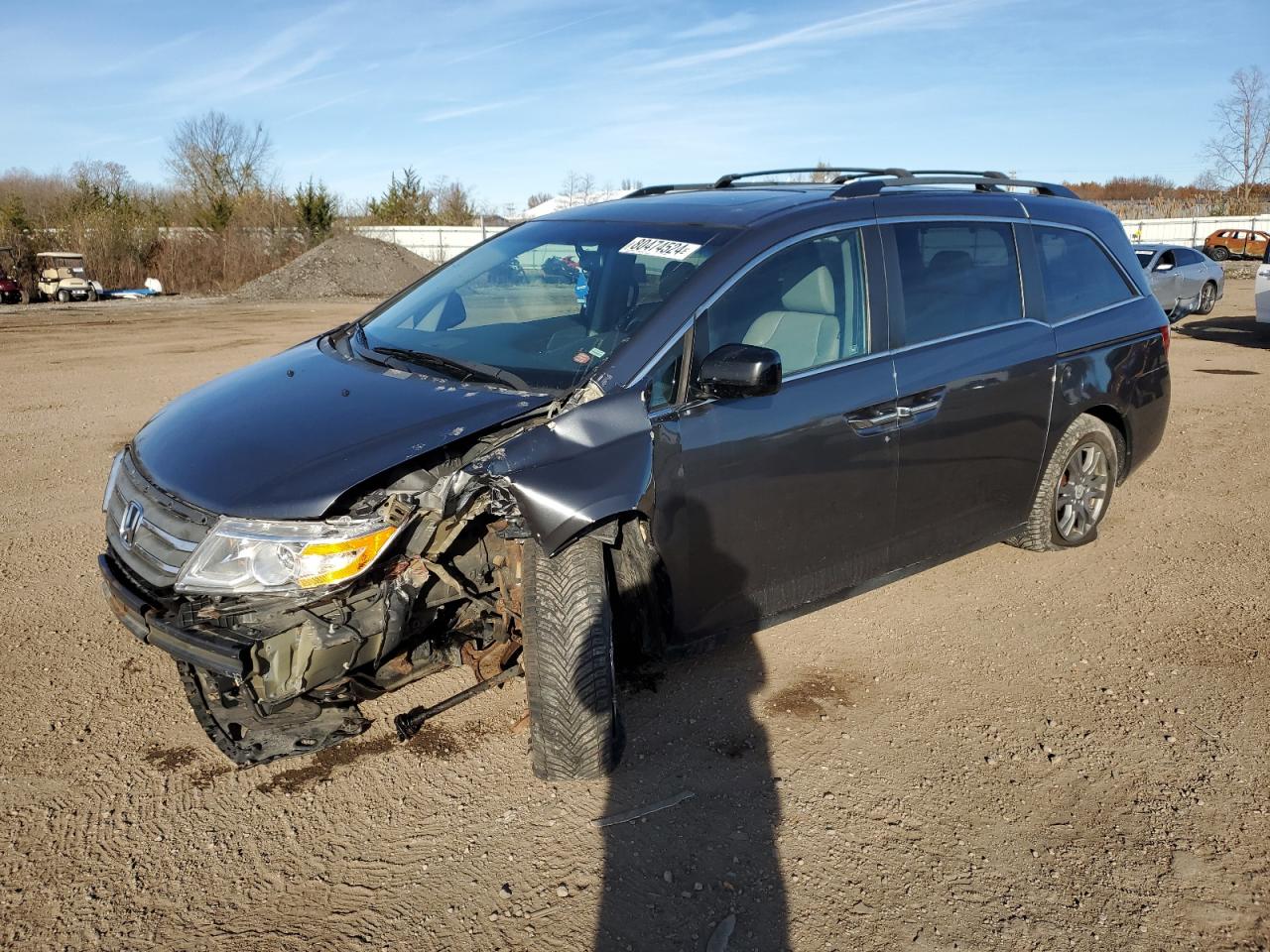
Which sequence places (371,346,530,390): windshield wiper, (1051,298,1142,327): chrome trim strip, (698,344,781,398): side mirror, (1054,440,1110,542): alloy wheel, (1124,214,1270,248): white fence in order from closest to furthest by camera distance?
1. (698,344,781,398): side mirror
2. (371,346,530,390): windshield wiper
3. (1051,298,1142,327): chrome trim strip
4. (1054,440,1110,542): alloy wheel
5. (1124,214,1270,248): white fence

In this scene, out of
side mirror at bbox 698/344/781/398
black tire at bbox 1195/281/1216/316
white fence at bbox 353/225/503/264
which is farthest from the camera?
white fence at bbox 353/225/503/264

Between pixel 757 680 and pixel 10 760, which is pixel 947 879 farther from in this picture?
pixel 10 760

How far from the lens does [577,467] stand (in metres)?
3.04

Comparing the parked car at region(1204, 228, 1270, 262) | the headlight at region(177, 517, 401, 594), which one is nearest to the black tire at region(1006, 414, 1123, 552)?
the headlight at region(177, 517, 401, 594)

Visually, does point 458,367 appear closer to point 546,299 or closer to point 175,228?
point 546,299

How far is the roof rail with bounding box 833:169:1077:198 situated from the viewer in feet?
13.5

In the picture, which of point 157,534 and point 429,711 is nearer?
point 157,534

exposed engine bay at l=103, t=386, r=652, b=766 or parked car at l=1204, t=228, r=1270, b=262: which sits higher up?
parked car at l=1204, t=228, r=1270, b=262

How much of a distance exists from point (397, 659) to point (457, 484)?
0.75 meters

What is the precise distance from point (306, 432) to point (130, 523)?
2.23 feet

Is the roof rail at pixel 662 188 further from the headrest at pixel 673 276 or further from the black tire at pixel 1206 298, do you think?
the black tire at pixel 1206 298

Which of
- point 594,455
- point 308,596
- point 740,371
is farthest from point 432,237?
point 308,596

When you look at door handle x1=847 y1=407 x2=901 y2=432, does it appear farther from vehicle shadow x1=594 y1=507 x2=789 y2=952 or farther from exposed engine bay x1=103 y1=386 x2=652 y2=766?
exposed engine bay x1=103 y1=386 x2=652 y2=766

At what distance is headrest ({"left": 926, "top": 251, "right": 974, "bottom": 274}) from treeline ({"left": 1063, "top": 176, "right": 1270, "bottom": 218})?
117ft
